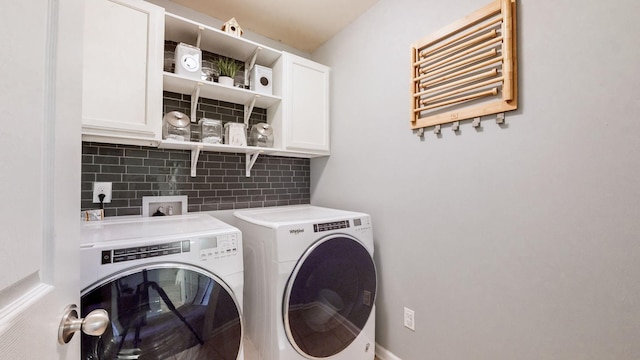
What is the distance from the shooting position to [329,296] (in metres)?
1.50

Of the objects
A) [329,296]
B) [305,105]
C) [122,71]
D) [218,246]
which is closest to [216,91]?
[122,71]

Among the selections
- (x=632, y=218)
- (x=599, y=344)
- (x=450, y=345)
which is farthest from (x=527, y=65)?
(x=450, y=345)

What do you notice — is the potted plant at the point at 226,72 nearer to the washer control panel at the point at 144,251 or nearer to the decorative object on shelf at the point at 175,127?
the decorative object on shelf at the point at 175,127

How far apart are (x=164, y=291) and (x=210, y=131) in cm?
114

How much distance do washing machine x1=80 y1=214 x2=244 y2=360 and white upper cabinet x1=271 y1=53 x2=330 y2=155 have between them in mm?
1013

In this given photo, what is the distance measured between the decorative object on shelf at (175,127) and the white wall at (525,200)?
1.27 m

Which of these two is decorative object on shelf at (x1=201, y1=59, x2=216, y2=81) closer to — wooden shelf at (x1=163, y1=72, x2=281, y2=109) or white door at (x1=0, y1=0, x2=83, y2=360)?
wooden shelf at (x1=163, y1=72, x2=281, y2=109)

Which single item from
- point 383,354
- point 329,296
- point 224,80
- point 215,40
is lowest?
point 383,354

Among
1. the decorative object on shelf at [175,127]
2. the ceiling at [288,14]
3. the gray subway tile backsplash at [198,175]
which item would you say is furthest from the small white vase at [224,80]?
the ceiling at [288,14]

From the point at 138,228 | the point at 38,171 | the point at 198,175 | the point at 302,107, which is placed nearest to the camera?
the point at 38,171

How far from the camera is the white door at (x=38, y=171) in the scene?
1.14ft

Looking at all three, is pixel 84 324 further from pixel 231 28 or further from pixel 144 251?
pixel 231 28

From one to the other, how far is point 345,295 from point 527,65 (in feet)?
4.78

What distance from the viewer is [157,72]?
1520 millimetres
